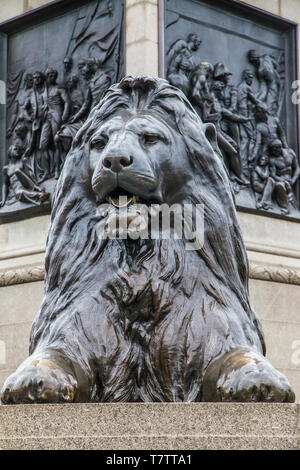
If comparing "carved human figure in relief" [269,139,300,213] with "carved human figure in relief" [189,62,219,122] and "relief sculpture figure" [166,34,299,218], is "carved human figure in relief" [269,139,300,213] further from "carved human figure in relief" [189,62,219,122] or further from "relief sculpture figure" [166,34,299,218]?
"carved human figure in relief" [189,62,219,122]

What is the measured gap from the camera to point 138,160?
4.52 meters

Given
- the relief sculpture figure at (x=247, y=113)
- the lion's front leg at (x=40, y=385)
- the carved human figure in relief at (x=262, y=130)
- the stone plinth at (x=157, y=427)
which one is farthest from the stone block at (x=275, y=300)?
the stone plinth at (x=157, y=427)

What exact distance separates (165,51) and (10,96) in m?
2.15

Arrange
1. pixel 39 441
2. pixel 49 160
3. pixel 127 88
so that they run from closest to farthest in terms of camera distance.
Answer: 1. pixel 39 441
2. pixel 127 88
3. pixel 49 160

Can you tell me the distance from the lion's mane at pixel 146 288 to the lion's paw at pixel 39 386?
0.89ft

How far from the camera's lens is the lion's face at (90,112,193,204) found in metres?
4.46

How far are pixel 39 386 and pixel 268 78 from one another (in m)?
7.48

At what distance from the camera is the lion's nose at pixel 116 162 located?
4438 mm

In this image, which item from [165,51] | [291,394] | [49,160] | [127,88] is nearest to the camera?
[291,394]

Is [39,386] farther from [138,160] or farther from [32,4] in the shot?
[32,4]

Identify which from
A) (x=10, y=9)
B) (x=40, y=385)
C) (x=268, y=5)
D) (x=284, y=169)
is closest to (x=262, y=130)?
(x=284, y=169)

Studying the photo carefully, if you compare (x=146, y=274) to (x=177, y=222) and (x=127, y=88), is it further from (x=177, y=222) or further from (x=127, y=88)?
(x=127, y=88)

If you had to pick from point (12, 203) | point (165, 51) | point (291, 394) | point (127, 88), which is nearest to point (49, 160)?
point (12, 203)

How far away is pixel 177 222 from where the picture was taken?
4699 mm
